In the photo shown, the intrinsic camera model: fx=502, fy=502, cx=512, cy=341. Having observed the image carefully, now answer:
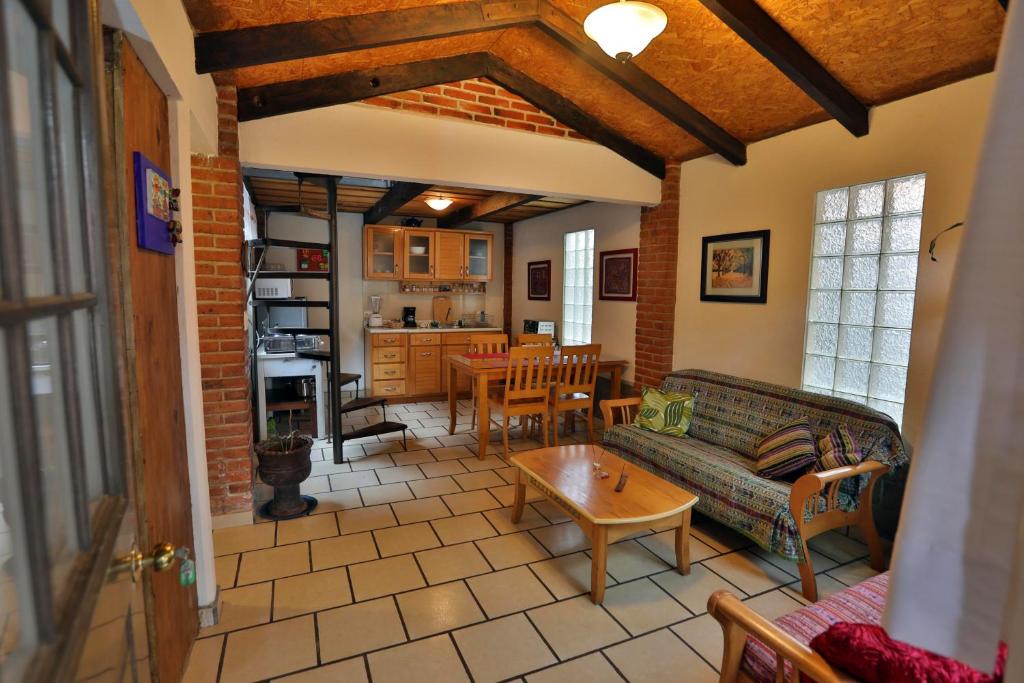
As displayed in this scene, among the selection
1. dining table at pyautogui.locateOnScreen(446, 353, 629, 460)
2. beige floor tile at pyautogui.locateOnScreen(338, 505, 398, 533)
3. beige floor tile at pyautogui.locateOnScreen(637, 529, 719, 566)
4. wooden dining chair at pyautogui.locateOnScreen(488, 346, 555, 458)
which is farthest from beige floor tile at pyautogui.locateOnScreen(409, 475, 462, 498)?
beige floor tile at pyautogui.locateOnScreen(637, 529, 719, 566)

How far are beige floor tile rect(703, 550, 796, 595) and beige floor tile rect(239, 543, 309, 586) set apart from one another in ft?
6.76

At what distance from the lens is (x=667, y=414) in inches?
137

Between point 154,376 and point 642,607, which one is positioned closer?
point 154,376

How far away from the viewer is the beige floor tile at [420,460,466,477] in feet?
12.1

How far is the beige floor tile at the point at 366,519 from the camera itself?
287 cm

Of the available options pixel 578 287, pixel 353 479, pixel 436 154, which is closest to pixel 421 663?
pixel 353 479

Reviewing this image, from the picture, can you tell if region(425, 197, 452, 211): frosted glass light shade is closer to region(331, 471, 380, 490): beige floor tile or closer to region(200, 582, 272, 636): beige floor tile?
region(331, 471, 380, 490): beige floor tile

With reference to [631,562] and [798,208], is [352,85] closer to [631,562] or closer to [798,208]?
[798,208]

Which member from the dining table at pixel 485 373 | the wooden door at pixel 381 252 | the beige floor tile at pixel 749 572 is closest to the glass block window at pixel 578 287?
the dining table at pixel 485 373

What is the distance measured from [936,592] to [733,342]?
3418 millimetres

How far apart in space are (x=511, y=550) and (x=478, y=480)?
97cm

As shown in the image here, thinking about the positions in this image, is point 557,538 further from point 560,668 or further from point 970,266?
point 970,266

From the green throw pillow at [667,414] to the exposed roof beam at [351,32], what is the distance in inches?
98.7

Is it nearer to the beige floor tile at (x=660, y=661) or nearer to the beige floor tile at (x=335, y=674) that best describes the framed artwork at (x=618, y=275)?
the beige floor tile at (x=660, y=661)
